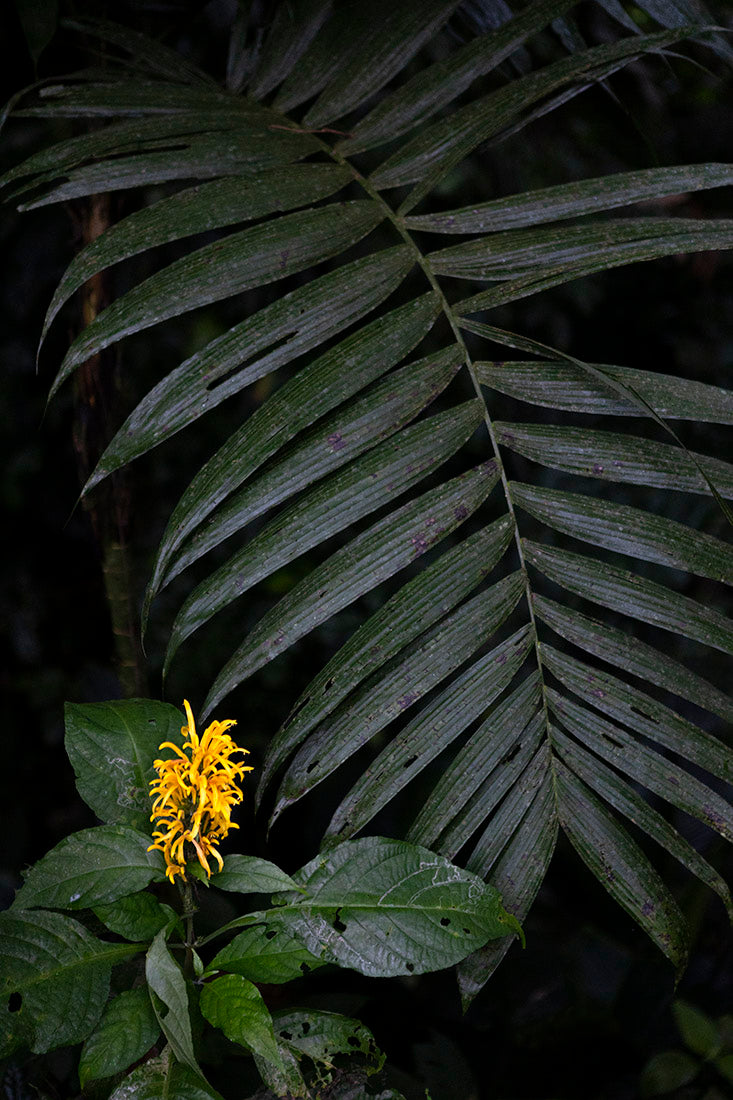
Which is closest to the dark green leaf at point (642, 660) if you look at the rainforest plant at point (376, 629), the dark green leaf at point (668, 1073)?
the rainforest plant at point (376, 629)

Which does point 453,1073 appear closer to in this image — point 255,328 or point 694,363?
point 255,328

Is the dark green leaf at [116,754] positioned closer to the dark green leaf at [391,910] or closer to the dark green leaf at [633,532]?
the dark green leaf at [391,910]

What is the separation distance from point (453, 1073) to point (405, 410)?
84 cm

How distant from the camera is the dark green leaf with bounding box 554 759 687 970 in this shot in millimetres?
698

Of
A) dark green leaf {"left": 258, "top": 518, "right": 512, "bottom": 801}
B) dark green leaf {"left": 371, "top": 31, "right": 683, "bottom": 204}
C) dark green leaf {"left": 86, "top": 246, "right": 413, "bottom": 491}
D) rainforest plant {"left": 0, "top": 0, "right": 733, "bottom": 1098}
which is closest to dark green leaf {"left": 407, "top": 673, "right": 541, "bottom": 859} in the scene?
rainforest plant {"left": 0, "top": 0, "right": 733, "bottom": 1098}

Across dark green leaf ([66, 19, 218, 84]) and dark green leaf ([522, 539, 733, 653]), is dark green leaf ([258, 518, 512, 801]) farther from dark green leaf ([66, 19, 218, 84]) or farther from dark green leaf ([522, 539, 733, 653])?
dark green leaf ([66, 19, 218, 84])

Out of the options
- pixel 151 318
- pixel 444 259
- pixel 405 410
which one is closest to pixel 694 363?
pixel 444 259

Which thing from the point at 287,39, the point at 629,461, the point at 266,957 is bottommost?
the point at 266,957

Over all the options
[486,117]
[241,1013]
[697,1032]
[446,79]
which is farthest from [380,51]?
[697,1032]

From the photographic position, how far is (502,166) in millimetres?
1559

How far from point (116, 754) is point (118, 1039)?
0.75 ft

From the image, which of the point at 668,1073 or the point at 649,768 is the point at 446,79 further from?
the point at 668,1073

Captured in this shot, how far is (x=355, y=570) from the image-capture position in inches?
28.6

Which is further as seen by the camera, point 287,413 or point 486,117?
point 486,117
